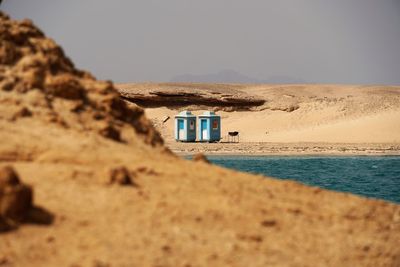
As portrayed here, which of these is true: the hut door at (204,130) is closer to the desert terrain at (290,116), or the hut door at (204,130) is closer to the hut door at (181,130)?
the hut door at (181,130)

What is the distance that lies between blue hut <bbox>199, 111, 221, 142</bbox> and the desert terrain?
77.2 inches

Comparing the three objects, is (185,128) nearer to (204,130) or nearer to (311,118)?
(204,130)

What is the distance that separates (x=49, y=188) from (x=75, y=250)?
1080 mm

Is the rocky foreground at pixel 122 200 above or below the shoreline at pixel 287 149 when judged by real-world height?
above

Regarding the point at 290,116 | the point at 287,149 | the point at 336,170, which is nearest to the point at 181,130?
the point at 287,149

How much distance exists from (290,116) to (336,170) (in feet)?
95.7

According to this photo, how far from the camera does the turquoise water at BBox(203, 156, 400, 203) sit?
26.0m

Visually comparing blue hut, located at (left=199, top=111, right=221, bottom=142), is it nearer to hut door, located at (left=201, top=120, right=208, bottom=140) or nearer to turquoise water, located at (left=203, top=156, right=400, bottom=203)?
hut door, located at (left=201, top=120, right=208, bottom=140)

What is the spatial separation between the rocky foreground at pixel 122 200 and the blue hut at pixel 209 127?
39.6m

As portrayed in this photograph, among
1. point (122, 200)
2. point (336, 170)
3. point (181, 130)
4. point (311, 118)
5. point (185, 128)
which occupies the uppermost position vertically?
point (122, 200)

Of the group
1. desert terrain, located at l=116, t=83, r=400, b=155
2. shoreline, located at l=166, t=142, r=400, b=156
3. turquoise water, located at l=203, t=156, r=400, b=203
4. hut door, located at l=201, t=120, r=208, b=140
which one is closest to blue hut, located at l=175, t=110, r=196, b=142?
hut door, located at l=201, t=120, r=208, b=140

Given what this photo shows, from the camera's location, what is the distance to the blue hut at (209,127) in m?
49.6

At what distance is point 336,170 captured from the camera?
33406mm

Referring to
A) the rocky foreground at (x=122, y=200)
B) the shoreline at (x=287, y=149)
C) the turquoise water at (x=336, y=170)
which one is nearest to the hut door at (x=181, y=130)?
the shoreline at (x=287, y=149)
